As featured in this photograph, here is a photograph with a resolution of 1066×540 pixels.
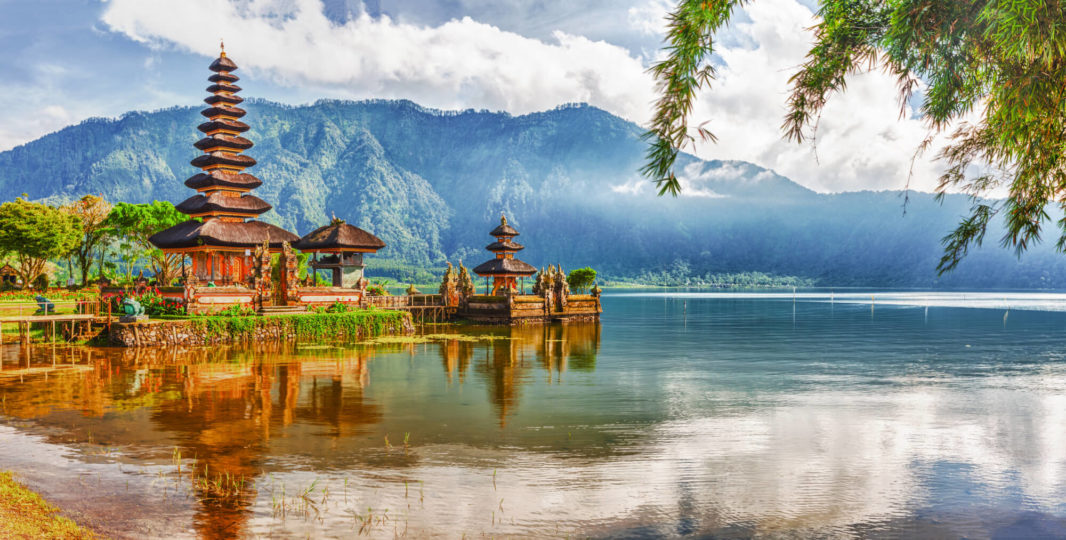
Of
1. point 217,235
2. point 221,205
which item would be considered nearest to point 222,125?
point 221,205

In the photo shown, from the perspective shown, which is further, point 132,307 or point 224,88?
point 224,88

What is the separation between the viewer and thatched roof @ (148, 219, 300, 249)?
46750 millimetres

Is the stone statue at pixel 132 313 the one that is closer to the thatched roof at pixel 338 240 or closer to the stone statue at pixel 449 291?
the thatched roof at pixel 338 240

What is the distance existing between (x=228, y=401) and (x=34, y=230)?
157 feet

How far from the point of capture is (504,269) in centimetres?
6475

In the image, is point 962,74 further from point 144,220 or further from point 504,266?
point 144,220

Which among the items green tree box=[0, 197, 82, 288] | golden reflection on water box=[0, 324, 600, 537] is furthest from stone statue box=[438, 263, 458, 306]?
green tree box=[0, 197, 82, 288]

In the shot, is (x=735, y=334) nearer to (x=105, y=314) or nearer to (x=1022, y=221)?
(x=105, y=314)

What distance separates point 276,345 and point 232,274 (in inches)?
497

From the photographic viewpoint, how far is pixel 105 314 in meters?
38.7

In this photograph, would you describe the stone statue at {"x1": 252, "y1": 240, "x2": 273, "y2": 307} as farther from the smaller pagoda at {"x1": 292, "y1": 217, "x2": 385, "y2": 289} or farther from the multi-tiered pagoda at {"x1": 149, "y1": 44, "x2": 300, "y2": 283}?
the smaller pagoda at {"x1": 292, "y1": 217, "x2": 385, "y2": 289}

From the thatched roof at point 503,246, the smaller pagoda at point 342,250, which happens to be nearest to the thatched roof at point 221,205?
the smaller pagoda at point 342,250

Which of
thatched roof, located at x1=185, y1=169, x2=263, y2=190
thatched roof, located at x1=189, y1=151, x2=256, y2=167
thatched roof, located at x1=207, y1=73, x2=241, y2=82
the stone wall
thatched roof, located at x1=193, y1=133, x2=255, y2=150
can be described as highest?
thatched roof, located at x1=207, y1=73, x2=241, y2=82

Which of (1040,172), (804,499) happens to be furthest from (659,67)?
(804,499)
